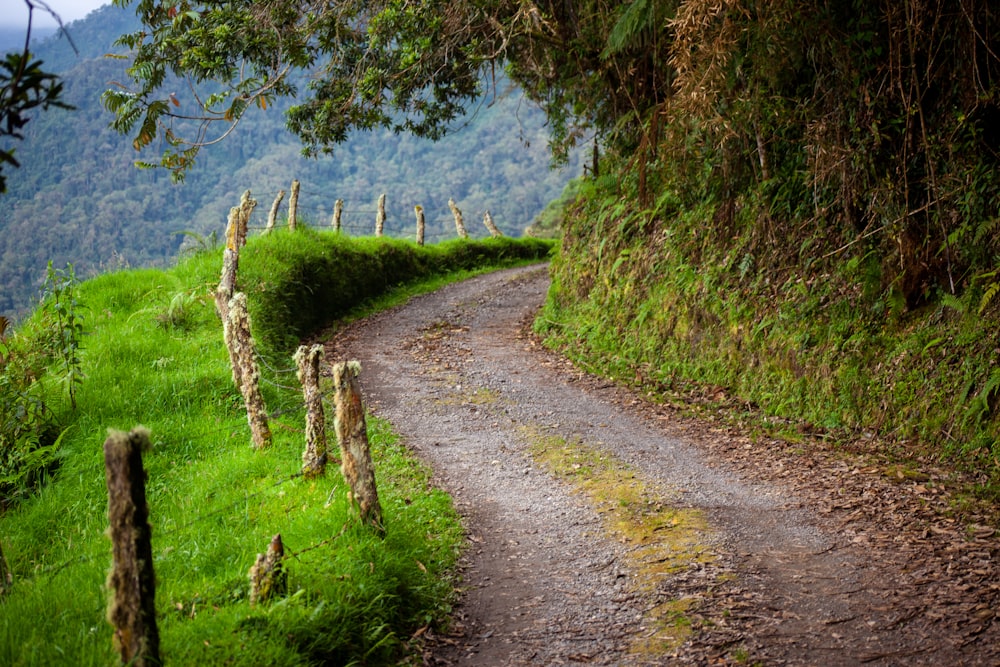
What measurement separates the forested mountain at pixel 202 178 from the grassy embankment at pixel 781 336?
31.0 feet

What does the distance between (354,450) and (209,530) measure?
4.21 feet

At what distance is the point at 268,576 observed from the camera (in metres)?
4.21

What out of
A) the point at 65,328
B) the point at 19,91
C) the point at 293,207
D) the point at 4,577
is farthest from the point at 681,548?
the point at 293,207

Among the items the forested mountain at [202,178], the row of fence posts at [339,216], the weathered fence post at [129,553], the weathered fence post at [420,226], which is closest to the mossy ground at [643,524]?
the weathered fence post at [129,553]

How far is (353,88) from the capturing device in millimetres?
11461

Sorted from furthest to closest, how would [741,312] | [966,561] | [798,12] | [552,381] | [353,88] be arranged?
1. [353,88]
2. [552,381]
3. [741,312]
4. [798,12]
5. [966,561]

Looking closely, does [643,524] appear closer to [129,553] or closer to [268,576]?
[268,576]

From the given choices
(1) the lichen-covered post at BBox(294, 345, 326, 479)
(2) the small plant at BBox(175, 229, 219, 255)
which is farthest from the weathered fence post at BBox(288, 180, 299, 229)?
(1) the lichen-covered post at BBox(294, 345, 326, 479)

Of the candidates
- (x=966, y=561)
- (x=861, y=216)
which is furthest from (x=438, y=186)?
(x=966, y=561)

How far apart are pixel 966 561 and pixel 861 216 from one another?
15.1 feet

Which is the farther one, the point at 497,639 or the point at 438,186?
the point at 438,186

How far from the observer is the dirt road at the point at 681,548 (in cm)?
425

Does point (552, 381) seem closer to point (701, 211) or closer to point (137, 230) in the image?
point (701, 211)

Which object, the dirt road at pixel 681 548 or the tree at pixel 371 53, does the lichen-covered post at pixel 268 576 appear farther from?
the tree at pixel 371 53
